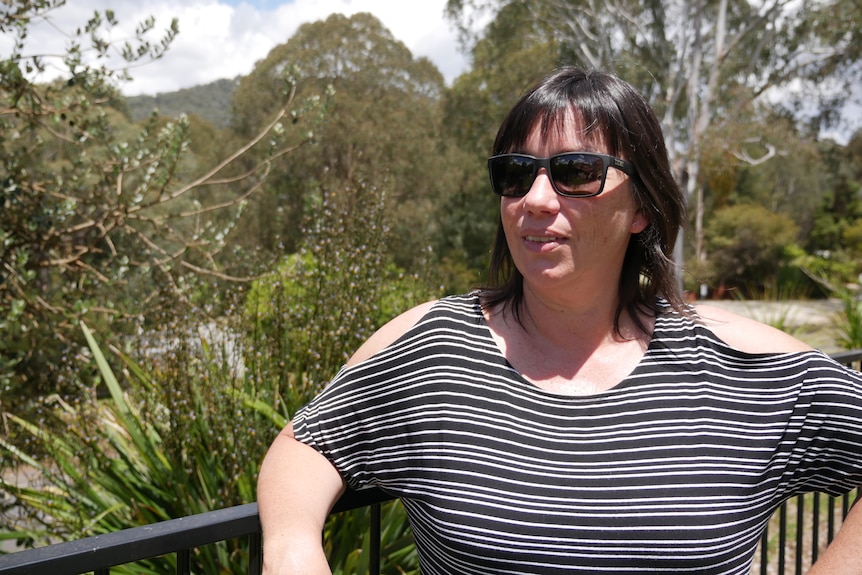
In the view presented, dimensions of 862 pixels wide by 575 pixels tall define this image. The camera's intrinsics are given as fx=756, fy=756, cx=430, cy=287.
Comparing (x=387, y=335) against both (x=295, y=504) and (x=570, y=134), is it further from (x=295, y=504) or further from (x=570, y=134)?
(x=570, y=134)

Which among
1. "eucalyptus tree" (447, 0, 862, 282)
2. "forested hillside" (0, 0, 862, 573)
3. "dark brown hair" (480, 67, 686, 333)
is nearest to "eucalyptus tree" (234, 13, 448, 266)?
"eucalyptus tree" (447, 0, 862, 282)

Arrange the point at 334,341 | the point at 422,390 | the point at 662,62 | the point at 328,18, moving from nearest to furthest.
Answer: the point at 422,390 < the point at 334,341 < the point at 662,62 < the point at 328,18

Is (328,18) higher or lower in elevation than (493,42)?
higher

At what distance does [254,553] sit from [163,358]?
6.54ft

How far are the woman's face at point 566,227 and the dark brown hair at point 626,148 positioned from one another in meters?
0.03

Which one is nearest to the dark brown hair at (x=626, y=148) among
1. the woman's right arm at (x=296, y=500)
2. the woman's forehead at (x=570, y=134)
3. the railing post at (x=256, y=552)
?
the woman's forehead at (x=570, y=134)

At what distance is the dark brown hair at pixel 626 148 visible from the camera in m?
1.50

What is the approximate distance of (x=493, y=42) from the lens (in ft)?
66.9

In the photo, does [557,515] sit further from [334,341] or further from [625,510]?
[334,341]

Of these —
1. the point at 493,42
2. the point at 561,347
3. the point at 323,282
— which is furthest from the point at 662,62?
the point at 561,347

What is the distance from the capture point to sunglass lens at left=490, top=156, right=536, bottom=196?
149cm

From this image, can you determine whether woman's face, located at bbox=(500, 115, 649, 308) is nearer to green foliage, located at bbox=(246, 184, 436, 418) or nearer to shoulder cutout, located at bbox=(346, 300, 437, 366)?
shoulder cutout, located at bbox=(346, 300, 437, 366)

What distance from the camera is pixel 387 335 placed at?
1.51m

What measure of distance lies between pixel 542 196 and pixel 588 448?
18.8 inches
